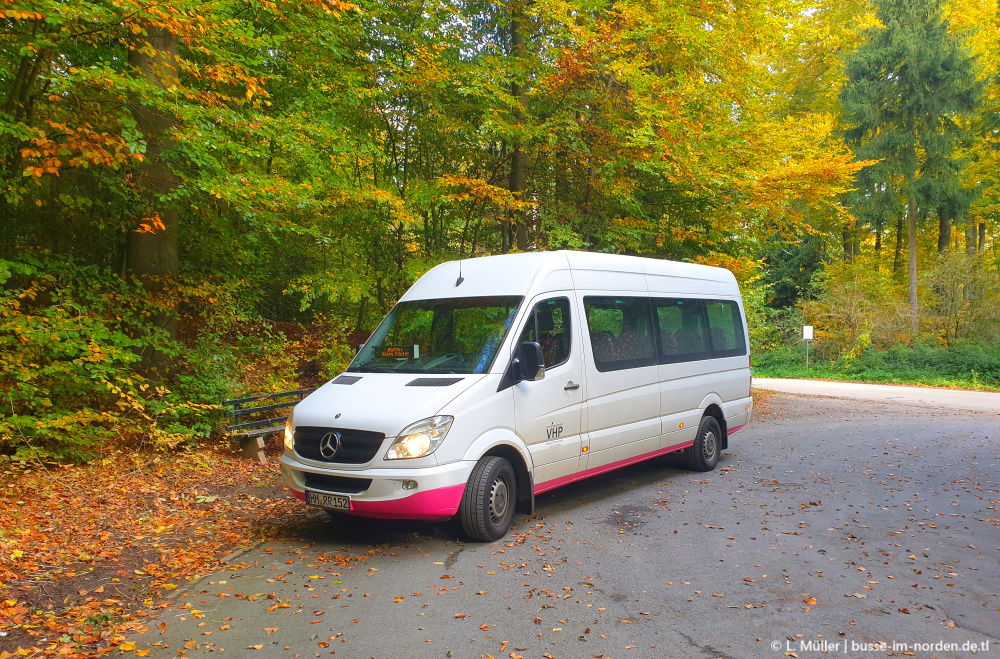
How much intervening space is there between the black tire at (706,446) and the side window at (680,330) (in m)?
0.92

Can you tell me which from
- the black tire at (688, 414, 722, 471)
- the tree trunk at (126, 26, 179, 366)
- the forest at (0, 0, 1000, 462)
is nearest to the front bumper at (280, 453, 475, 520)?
the forest at (0, 0, 1000, 462)

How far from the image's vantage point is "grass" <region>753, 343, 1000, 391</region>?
78.0 feet

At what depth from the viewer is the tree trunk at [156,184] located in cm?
823

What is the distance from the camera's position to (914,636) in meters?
4.04

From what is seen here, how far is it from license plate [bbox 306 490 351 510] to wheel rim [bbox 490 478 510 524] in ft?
4.03

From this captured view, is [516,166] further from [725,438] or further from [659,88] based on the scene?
[725,438]

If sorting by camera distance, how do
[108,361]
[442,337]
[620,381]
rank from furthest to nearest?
[108,361], [620,381], [442,337]

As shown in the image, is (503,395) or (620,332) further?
(620,332)

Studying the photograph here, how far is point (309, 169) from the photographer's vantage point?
9656 millimetres

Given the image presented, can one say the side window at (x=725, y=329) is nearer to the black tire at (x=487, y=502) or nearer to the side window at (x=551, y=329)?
the side window at (x=551, y=329)

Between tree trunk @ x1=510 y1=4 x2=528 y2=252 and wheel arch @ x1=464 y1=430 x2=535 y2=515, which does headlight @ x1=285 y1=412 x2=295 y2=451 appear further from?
tree trunk @ x1=510 y1=4 x2=528 y2=252

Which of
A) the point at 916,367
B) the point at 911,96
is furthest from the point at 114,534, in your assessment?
the point at 911,96

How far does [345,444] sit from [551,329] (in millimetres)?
2307

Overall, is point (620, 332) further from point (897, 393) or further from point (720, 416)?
point (897, 393)
